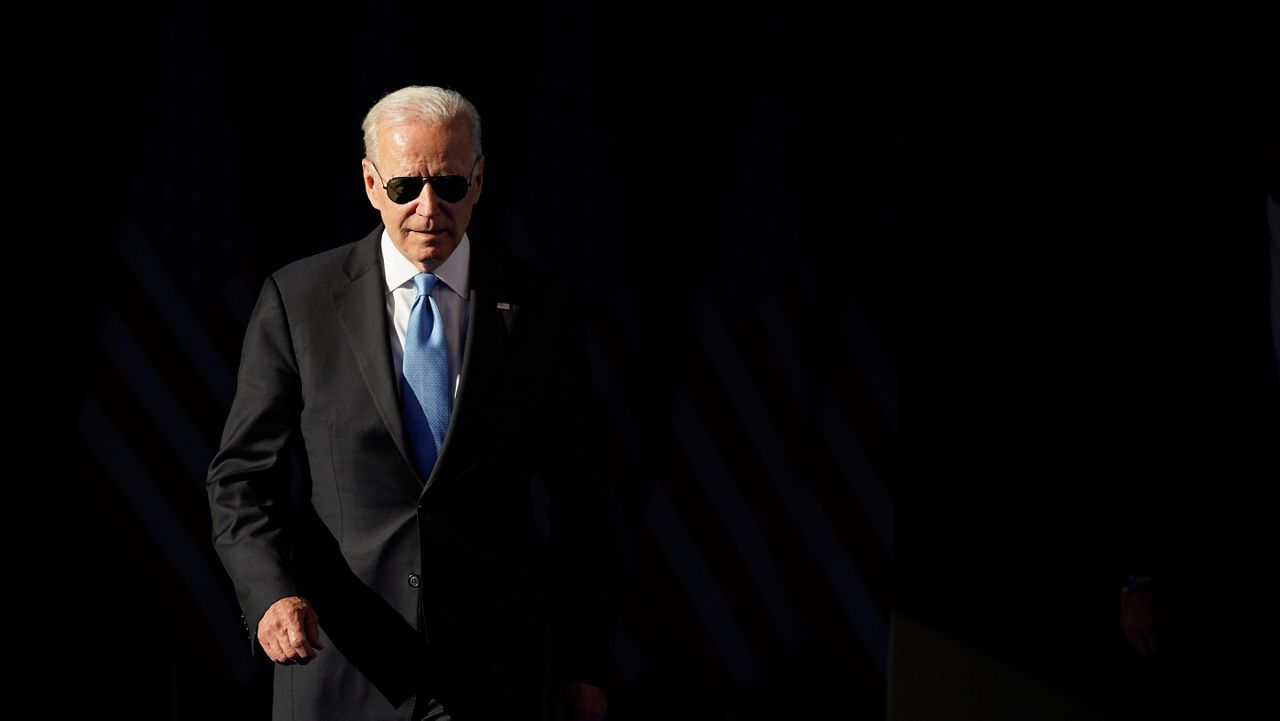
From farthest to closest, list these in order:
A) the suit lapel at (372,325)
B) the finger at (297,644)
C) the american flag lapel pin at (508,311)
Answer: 1. the american flag lapel pin at (508,311)
2. the suit lapel at (372,325)
3. the finger at (297,644)

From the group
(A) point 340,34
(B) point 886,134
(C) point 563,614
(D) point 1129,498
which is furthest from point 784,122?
(C) point 563,614

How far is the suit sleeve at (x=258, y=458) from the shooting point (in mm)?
2430

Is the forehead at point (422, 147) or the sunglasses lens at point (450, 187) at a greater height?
the forehead at point (422, 147)

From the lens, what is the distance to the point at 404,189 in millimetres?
2473

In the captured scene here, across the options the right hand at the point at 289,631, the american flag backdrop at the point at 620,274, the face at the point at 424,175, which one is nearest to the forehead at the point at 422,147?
the face at the point at 424,175

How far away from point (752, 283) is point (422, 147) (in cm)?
220

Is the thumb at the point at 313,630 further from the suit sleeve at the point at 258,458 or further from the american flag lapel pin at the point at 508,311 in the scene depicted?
the american flag lapel pin at the point at 508,311

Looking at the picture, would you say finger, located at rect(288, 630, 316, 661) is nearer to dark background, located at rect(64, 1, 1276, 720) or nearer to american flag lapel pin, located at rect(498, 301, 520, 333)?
american flag lapel pin, located at rect(498, 301, 520, 333)

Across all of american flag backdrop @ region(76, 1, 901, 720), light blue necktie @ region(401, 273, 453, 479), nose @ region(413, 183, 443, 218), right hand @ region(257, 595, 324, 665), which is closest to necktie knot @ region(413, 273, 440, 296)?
light blue necktie @ region(401, 273, 453, 479)

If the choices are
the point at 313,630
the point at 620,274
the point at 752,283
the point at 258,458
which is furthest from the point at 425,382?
the point at 752,283

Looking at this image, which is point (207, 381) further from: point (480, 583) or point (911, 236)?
point (911, 236)

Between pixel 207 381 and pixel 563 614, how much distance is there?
6.25 ft

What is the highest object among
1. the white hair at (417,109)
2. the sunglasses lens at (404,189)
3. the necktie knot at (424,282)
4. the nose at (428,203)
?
the white hair at (417,109)

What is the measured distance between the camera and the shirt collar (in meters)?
2.57
